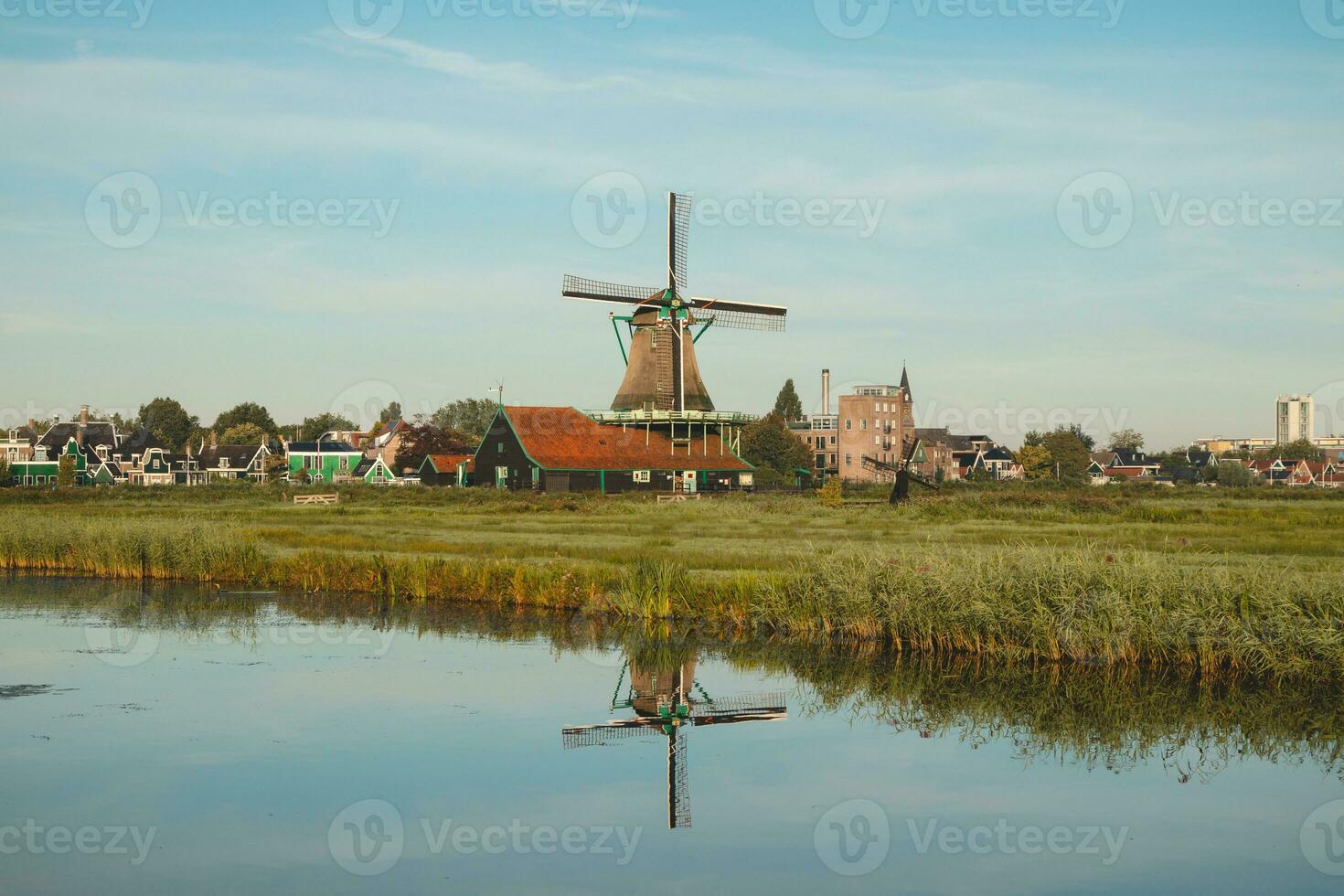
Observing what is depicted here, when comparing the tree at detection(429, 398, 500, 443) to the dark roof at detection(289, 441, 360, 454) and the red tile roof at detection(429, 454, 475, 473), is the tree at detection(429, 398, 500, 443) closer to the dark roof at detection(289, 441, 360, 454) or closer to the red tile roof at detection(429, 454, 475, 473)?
the dark roof at detection(289, 441, 360, 454)

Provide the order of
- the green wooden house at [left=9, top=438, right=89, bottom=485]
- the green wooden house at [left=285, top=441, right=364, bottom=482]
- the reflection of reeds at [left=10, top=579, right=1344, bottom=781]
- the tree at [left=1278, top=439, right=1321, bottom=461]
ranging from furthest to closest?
1. the tree at [left=1278, top=439, right=1321, bottom=461]
2. the green wooden house at [left=285, top=441, right=364, bottom=482]
3. the green wooden house at [left=9, top=438, right=89, bottom=485]
4. the reflection of reeds at [left=10, top=579, right=1344, bottom=781]

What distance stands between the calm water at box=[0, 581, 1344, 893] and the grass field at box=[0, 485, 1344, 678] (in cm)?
93

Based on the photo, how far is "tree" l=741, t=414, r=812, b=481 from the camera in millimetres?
102000

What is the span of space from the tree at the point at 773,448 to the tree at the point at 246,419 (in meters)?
75.5

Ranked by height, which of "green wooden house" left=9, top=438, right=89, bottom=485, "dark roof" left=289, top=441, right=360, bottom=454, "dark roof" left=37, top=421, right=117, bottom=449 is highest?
"dark roof" left=37, top=421, right=117, bottom=449

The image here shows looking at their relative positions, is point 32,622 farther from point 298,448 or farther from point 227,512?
point 298,448

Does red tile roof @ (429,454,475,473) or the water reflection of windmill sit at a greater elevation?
red tile roof @ (429,454,475,473)

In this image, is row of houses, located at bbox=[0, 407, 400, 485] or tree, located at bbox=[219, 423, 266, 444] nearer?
row of houses, located at bbox=[0, 407, 400, 485]

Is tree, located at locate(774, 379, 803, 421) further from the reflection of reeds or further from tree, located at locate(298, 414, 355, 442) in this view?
the reflection of reeds

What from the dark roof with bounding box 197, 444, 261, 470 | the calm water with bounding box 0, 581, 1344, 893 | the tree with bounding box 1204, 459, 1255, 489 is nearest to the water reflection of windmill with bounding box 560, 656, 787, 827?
the calm water with bounding box 0, 581, 1344, 893

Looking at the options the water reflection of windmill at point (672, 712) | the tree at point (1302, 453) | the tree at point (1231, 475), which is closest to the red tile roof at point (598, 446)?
the water reflection of windmill at point (672, 712)

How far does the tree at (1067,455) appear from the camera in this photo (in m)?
143

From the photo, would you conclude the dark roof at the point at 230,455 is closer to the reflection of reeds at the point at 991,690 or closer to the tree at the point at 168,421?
the tree at the point at 168,421

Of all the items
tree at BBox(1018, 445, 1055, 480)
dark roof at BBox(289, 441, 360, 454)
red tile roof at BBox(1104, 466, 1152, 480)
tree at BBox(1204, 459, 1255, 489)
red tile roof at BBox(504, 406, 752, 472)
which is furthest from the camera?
red tile roof at BBox(1104, 466, 1152, 480)
